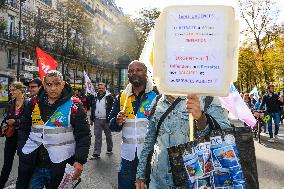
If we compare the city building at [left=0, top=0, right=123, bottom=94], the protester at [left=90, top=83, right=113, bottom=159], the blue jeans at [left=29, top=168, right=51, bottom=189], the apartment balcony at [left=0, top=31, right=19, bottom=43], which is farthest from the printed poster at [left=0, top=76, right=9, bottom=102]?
the blue jeans at [left=29, top=168, right=51, bottom=189]

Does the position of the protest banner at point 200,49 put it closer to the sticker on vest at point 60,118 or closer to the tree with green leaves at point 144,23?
the sticker on vest at point 60,118

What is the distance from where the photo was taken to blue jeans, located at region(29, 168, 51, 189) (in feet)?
13.4

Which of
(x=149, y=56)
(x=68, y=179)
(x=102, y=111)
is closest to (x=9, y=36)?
(x=102, y=111)

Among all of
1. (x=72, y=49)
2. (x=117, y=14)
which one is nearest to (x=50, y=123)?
(x=72, y=49)

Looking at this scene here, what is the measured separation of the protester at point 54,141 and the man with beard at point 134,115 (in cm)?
59

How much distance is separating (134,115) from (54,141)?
1.02m

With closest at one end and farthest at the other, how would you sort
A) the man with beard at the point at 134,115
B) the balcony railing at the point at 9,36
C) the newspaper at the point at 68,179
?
the newspaper at the point at 68,179
the man with beard at the point at 134,115
the balcony railing at the point at 9,36

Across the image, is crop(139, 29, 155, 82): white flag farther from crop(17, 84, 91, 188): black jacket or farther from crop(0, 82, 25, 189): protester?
crop(0, 82, 25, 189): protester

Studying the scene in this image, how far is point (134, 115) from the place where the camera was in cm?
475

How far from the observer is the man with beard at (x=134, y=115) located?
457cm

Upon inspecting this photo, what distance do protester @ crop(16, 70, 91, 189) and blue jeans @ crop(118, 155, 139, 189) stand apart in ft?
1.85

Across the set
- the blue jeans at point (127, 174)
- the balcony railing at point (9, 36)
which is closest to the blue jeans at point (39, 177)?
Result: the blue jeans at point (127, 174)

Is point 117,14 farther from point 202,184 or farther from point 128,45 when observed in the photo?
point 202,184

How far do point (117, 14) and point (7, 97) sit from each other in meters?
59.0
